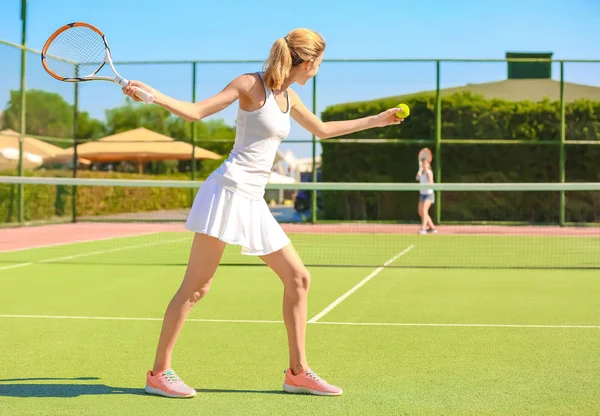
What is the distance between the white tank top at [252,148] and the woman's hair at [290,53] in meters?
0.08

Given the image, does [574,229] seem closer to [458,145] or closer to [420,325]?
[458,145]

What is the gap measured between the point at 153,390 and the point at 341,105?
17779mm

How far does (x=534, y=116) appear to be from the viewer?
21.7 m

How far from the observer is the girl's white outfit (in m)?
4.48

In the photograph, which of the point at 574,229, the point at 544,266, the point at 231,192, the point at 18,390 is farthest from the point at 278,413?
the point at 574,229

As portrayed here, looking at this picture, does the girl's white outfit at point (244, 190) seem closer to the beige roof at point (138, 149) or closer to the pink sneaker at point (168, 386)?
the pink sneaker at point (168, 386)

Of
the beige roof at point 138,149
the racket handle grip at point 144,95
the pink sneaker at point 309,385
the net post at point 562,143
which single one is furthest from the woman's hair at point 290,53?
the beige roof at point 138,149

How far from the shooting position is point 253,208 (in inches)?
180

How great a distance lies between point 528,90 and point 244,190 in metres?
18.0

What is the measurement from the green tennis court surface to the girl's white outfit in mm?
745

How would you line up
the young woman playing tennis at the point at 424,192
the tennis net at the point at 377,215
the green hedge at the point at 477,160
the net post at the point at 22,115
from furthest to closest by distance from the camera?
the green hedge at the point at 477,160
the net post at the point at 22,115
the young woman playing tennis at the point at 424,192
the tennis net at the point at 377,215

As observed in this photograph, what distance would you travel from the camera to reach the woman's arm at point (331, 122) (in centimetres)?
482

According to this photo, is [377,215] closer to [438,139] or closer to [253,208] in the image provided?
[438,139]

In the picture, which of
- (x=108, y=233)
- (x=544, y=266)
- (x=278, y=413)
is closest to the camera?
(x=278, y=413)
